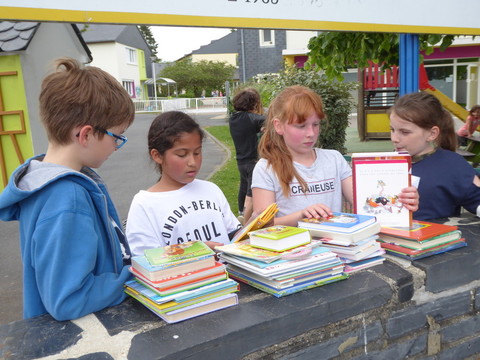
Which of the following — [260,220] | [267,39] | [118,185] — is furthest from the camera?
[267,39]

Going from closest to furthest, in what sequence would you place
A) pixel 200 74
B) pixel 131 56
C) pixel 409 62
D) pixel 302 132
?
pixel 302 132, pixel 409 62, pixel 131 56, pixel 200 74

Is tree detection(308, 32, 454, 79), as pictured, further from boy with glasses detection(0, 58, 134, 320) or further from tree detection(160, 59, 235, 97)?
tree detection(160, 59, 235, 97)

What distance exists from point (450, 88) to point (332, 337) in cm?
2249

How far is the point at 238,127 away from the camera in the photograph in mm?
6414

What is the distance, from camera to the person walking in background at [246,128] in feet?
20.8

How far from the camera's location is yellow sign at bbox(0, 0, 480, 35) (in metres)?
1.79

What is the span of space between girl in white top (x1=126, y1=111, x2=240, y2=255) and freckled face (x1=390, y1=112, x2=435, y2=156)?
1059 millimetres

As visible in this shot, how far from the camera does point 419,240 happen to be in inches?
74.4

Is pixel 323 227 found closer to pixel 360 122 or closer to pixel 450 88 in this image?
pixel 360 122

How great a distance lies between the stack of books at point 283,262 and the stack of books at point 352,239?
86 millimetres

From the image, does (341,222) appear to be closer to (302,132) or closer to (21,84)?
(302,132)

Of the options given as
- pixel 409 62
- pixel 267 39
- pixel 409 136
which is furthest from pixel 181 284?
pixel 267 39

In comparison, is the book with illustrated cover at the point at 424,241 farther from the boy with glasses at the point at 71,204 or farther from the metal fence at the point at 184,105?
the metal fence at the point at 184,105

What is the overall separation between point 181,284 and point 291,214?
932 millimetres
